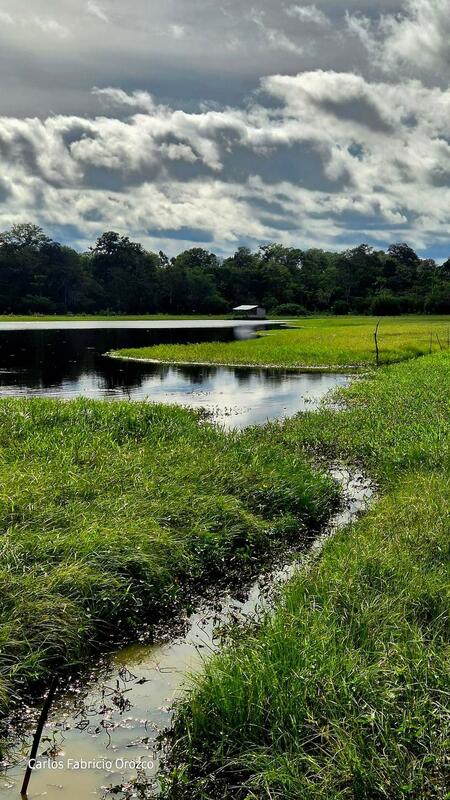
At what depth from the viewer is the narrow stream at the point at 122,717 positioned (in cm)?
606

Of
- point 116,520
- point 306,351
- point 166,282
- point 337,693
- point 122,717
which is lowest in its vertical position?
point 122,717

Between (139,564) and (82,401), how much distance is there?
12.3 m

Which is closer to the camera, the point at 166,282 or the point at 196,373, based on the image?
the point at 196,373

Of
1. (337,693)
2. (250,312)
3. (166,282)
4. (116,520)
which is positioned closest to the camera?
(337,693)

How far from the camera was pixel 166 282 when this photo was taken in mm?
167750

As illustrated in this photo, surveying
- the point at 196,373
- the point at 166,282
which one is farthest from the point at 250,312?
the point at 196,373

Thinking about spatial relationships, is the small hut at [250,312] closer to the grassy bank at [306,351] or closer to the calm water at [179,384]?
the grassy bank at [306,351]

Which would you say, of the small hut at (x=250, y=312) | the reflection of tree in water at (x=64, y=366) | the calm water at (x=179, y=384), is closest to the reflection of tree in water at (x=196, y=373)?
the calm water at (x=179, y=384)

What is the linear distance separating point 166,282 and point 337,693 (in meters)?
166

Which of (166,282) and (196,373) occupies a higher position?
(166,282)

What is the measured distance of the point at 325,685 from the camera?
6285mm

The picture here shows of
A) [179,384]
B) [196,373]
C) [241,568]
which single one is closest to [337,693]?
[241,568]

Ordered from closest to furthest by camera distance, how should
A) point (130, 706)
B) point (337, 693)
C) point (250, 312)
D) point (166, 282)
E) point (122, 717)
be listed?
point (337, 693) → point (122, 717) → point (130, 706) → point (250, 312) → point (166, 282)

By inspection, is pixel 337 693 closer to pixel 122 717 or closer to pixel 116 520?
pixel 122 717
